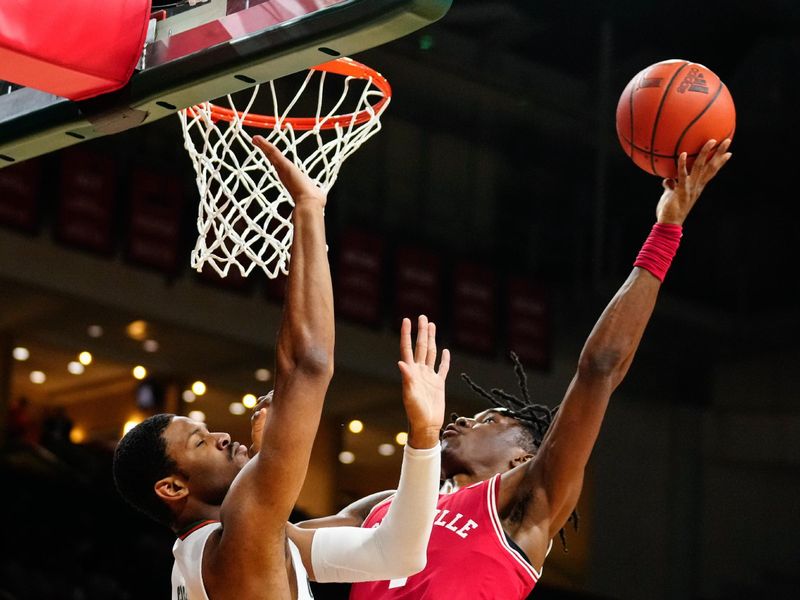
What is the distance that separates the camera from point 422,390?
7.82 feet

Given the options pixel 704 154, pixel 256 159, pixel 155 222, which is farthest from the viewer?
pixel 155 222

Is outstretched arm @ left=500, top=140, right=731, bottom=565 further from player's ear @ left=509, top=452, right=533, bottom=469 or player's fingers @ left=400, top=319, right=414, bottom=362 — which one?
player's fingers @ left=400, top=319, right=414, bottom=362

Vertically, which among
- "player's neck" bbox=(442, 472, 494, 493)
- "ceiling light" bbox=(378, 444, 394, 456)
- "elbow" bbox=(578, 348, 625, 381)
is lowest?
"ceiling light" bbox=(378, 444, 394, 456)

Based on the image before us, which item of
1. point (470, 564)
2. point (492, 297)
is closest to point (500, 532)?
point (470, 564)

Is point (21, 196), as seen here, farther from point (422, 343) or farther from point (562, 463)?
point (422, 343)

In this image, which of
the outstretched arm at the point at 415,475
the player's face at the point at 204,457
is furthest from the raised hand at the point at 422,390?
the player's face at the point at 204,457

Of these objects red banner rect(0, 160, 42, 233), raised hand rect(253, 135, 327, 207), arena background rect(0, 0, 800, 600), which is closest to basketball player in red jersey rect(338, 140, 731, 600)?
raised hand rect(253, 135, 327, 207)

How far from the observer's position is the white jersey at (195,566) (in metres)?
2.47

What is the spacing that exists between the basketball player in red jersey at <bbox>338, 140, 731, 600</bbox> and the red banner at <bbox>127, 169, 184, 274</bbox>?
5.21 meters

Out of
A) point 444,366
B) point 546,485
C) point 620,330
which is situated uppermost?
point 444,366

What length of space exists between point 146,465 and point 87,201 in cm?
550

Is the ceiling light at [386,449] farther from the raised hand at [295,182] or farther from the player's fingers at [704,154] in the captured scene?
the raised hand at [295,182]

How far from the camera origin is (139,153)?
8242 millimetres

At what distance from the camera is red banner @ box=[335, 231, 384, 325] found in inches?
344
